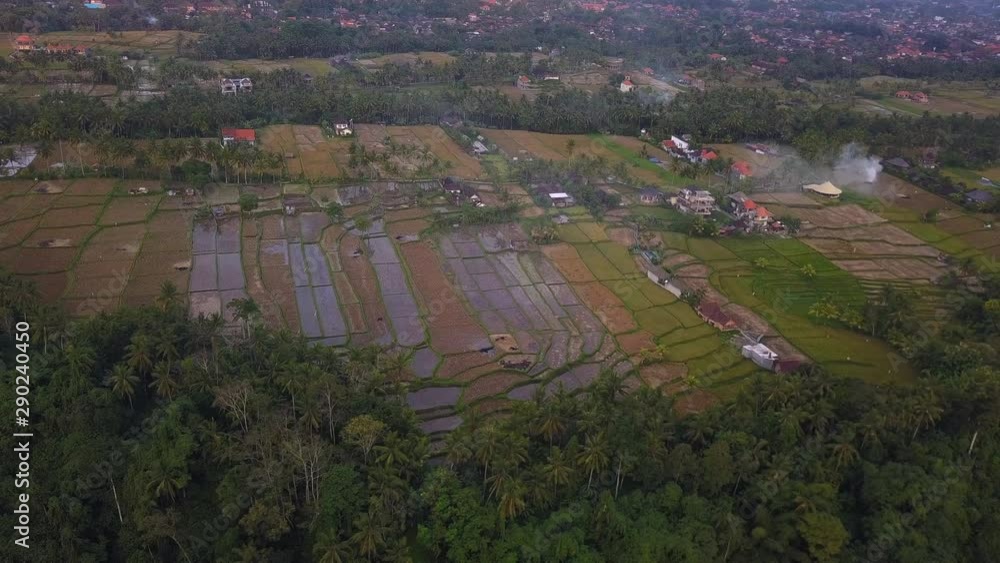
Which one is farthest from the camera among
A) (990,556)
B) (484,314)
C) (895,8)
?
(895,8)

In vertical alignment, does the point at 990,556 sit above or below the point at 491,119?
above

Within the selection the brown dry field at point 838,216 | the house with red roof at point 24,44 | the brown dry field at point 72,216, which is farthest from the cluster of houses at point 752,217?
the house with red roof at point 24,44

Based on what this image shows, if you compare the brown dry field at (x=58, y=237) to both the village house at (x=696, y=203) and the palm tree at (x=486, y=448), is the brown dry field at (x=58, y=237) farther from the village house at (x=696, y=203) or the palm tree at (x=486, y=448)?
the village house at (x=696, y=203)

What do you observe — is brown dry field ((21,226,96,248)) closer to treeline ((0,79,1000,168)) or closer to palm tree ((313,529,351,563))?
treeline ((0,79,1000,168))

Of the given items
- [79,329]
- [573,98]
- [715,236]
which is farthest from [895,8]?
[79,329]

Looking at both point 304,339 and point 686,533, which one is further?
point 304,339

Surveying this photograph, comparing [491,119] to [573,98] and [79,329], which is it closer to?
[573,98]
